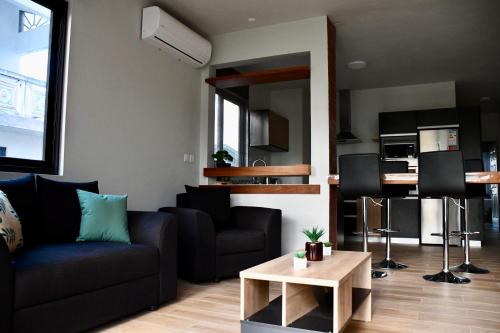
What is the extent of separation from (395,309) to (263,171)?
2.36 m

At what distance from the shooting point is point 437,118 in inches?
257

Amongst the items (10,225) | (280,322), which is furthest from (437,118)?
(10,225)

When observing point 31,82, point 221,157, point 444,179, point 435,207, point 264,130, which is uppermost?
point 264,130

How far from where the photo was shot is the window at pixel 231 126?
6102 mm

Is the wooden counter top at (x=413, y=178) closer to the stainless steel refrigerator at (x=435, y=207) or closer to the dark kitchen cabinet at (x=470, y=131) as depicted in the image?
the stainless steel refrigerator at (x=435, y=207)

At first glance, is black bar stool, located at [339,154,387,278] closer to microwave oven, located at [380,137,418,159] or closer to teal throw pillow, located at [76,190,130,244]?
teal throw pillow, located at [76,190,130,244]

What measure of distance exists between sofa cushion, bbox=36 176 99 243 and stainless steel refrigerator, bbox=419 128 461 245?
4.94 m

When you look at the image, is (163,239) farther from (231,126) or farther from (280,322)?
(231,126)

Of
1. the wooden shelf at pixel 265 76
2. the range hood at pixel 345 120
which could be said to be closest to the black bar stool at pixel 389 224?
the wooden shelf at pixel 265 76

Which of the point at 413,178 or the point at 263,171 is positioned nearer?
the point at 413,178

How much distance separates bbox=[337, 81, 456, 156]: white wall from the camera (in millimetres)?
A: 7070

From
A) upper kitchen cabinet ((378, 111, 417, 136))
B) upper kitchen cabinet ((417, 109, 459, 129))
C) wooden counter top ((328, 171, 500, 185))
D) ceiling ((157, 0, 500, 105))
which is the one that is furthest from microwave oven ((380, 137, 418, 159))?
wooden counter top ((328, 171, 500, 185))

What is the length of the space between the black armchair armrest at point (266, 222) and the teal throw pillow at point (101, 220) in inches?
57.8

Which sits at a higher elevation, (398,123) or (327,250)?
(398,123)
